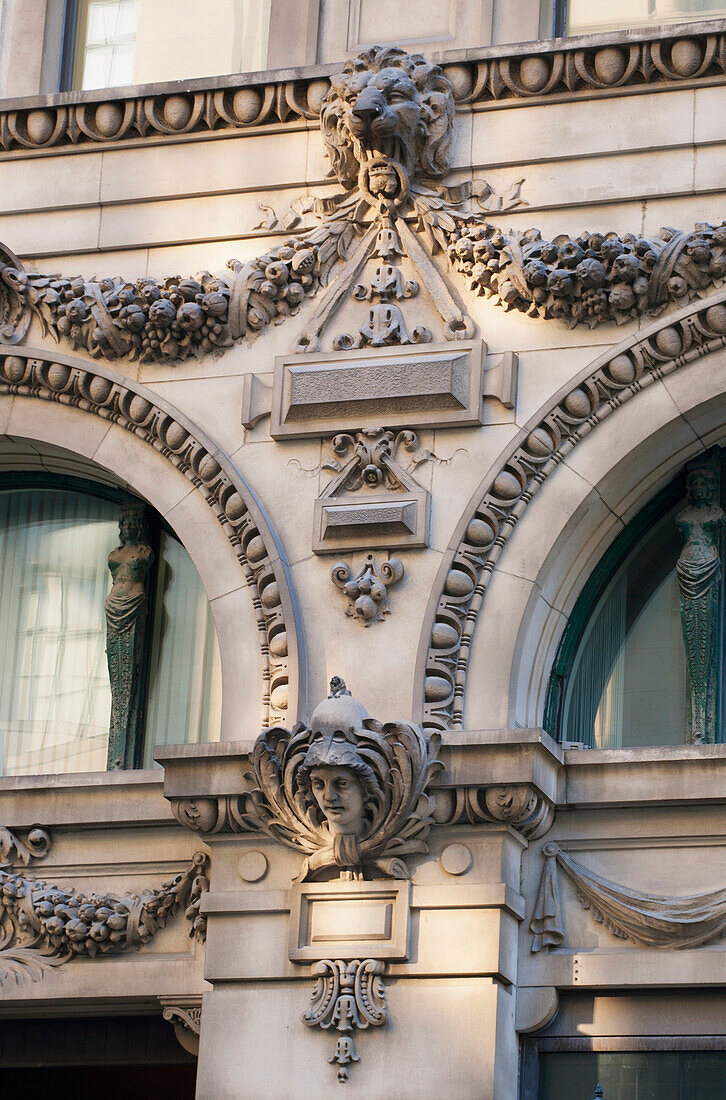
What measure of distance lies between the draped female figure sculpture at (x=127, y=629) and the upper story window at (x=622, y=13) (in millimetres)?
4832

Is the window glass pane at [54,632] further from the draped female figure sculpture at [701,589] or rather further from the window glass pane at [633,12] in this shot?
the window glass pane at [633,12]

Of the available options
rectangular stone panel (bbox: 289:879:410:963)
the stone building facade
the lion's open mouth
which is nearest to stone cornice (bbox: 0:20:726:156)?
the stone building facade

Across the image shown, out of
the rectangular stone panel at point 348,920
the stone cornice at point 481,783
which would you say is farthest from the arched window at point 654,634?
the rectangular stone panel at point 348,920

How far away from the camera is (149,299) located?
603 inches

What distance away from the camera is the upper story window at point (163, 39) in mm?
16609

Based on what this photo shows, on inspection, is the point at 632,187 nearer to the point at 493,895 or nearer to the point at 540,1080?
the point at 493,895

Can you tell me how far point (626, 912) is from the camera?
1339cm

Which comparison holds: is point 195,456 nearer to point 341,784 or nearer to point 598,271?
point 341,784

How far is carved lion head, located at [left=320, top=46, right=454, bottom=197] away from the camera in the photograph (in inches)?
586

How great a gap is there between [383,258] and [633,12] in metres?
2.69

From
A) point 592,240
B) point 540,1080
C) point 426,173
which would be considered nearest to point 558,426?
point 592,240

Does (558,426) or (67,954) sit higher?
(558,426)

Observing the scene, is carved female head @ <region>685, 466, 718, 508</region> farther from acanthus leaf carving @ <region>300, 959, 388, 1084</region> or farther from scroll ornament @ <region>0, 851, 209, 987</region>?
scroll ornament @ <region>0, 851, 209, 987</region>

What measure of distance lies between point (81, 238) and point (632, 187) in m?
4.19
